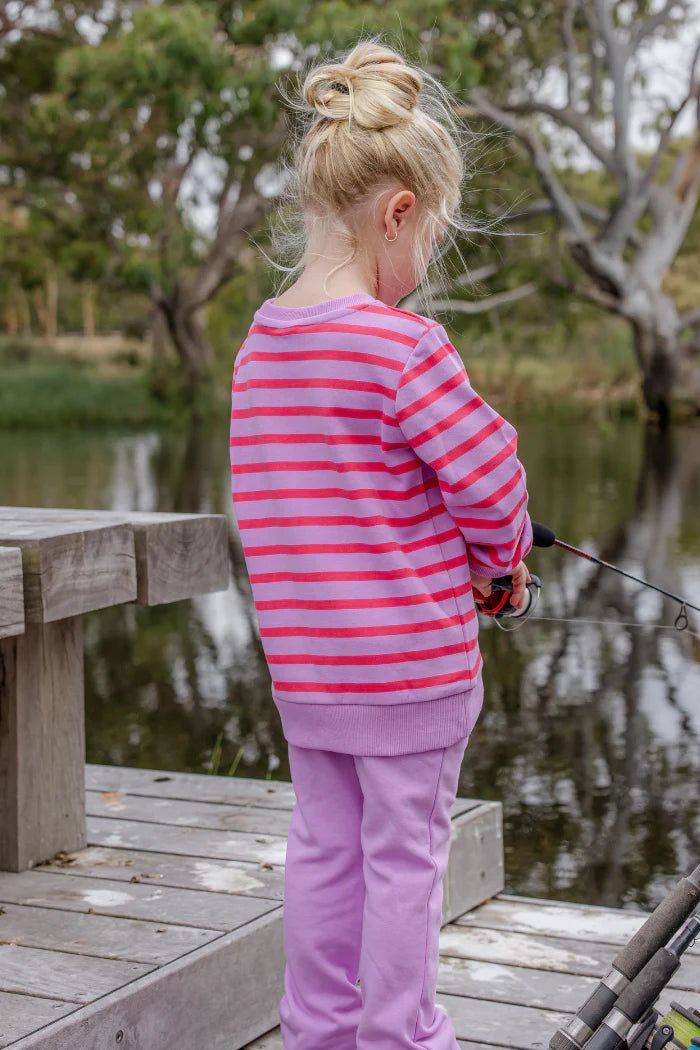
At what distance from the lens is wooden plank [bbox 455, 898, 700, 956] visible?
251 centimetres

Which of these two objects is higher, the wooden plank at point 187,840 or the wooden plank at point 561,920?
the wooden plank at point 187,840

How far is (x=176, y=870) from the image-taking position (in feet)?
7.64

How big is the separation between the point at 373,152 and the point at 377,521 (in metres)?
0.44

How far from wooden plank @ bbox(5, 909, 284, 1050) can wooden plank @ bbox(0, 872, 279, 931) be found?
5 cm

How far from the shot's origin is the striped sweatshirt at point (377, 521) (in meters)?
1.63

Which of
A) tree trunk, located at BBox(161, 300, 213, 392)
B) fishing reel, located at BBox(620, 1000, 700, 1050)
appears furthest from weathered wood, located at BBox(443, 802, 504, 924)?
tree trunk, located at BBox(161, 300, 213, 392)

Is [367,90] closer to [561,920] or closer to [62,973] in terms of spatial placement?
[62,973]

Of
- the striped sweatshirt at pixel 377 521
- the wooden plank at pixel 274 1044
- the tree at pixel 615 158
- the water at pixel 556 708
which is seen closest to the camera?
the striped sweatshirt at pixel 377 521

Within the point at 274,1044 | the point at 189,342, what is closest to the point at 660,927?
the point at 274,1044

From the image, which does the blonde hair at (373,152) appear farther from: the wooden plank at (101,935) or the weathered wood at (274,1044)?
the weathered wood at (274,1044)

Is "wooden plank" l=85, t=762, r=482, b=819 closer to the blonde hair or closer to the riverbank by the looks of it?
the blonde hair

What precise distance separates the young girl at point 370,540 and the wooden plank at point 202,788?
3.11ft

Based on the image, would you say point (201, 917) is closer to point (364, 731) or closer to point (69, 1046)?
point (69, 1046)

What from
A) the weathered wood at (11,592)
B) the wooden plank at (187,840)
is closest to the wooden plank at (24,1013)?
the weathered wood at (11,592)
